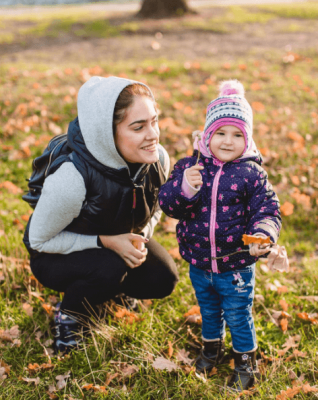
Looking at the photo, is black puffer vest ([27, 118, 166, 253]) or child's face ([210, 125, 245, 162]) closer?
child's face ([210, 125, 245, 162])

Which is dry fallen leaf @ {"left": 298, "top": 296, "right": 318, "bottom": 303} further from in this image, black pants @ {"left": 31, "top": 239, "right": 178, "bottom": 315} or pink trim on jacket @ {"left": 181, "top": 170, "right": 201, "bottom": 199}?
pink trim on jacket @ {"left": 181, "top": 170, "right": 201, "bottom": 199}

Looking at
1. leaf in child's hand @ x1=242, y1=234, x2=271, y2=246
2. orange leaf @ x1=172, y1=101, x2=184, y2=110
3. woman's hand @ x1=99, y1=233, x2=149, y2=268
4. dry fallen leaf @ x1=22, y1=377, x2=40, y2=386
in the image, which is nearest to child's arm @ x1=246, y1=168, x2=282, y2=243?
leaf in child's hand @ x1=242, y1=234, x2=271, y2=246

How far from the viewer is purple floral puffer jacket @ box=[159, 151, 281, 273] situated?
6.20ft

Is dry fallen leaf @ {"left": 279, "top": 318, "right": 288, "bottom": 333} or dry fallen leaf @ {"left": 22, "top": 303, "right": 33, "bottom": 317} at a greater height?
dry fallen leaf @ {"left": 22, "top": 303, "right": 33, "bottom": 317}

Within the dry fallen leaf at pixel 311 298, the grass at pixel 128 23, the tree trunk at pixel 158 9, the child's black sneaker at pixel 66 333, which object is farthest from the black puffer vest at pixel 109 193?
the tree trunk at pixel 158 9

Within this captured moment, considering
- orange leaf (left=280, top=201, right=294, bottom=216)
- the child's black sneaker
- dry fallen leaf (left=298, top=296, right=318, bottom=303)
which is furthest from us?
orange leaf (left=280, top=201, right=294, bottom=216)

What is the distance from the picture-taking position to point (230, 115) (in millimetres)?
1865

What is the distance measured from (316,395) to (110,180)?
150 centimetres

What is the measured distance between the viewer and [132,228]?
2389 millimetres

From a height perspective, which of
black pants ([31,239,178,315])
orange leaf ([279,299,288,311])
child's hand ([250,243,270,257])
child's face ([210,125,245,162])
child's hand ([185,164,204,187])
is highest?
child's face ([210,125,245,162])

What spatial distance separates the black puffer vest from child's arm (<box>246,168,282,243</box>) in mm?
635

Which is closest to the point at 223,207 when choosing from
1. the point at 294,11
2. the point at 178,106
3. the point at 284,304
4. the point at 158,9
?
the point at 284,304

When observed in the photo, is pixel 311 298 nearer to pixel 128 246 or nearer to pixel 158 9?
pixel 128 246

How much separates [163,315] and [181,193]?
3.30 feet
